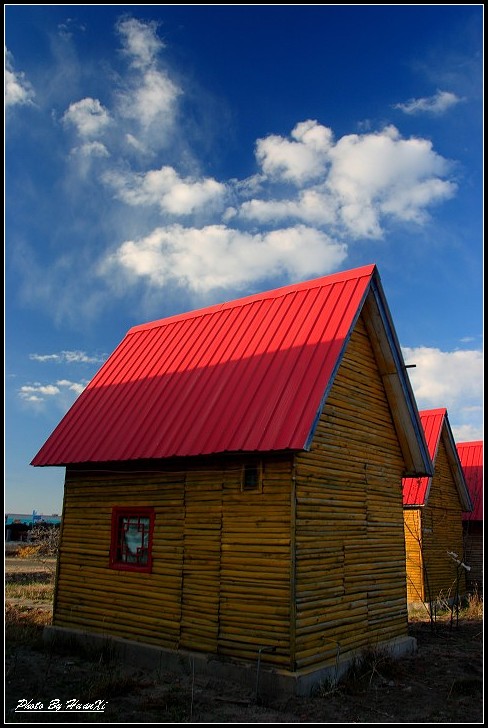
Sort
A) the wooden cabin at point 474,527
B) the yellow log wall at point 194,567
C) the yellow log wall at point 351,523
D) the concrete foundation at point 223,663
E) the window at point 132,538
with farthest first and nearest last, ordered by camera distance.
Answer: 1. the wooden cabin at point 474,527
2. the window at point 132,538
3. the yellow log wall at point 351,523
4. the yellow log wall at point 194,567
5. the concrete foundation at point 223,663

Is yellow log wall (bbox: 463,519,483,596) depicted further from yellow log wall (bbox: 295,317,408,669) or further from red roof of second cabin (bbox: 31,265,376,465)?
red roof of second cabin (bbox: 31,265,376,465)

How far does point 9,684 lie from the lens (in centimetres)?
1004

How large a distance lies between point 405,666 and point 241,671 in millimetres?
4245

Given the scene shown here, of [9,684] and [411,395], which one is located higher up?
[411,395]

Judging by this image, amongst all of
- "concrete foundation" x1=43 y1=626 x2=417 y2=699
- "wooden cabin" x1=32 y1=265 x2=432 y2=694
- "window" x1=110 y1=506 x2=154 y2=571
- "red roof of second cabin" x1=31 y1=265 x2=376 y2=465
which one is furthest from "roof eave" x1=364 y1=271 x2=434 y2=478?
"window" x1=110 y1=506 x2=154 y2=571

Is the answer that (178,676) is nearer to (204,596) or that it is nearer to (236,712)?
(204,596)

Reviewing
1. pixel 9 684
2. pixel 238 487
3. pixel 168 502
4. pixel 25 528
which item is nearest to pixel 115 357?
pixel 168 502

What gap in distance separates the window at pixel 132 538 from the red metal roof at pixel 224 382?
1.37 metres

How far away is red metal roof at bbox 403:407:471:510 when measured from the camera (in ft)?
71.5

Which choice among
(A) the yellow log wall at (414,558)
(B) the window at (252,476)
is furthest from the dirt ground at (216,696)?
(A) the yellow log wall at (414,558)

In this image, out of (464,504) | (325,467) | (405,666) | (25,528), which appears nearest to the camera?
(325,467)

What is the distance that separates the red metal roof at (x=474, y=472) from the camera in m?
26.3

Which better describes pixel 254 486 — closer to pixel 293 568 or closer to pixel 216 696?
pixel 293 568

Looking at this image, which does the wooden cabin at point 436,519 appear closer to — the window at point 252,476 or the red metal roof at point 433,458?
the red metal roof at point 433,458
